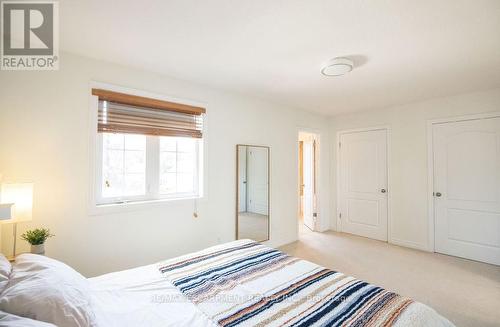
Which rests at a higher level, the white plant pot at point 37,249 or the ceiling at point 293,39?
the ceiling at point 293,39

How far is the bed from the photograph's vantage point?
3.71 ft

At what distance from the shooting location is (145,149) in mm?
2588

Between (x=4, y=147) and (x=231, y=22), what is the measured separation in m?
2.00

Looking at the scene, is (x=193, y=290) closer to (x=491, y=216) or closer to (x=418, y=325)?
(x=418, y=325)

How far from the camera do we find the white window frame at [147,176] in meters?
2.20

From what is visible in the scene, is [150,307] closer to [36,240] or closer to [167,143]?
[36,240]

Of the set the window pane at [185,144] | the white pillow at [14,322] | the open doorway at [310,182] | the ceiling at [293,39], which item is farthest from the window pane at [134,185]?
the open doorway at [310,182]

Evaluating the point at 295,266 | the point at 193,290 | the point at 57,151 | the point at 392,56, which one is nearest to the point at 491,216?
the point at 392,56

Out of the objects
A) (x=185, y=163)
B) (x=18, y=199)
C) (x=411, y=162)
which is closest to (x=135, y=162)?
(x=185, y=163)

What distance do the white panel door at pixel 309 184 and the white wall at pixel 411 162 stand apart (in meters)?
1.35

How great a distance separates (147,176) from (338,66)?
7.50ft

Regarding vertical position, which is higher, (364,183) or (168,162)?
(168,162)

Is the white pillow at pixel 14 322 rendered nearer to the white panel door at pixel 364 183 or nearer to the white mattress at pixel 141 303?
the white mattress at pixel 141 303

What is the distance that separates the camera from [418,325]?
1124 millimetres
